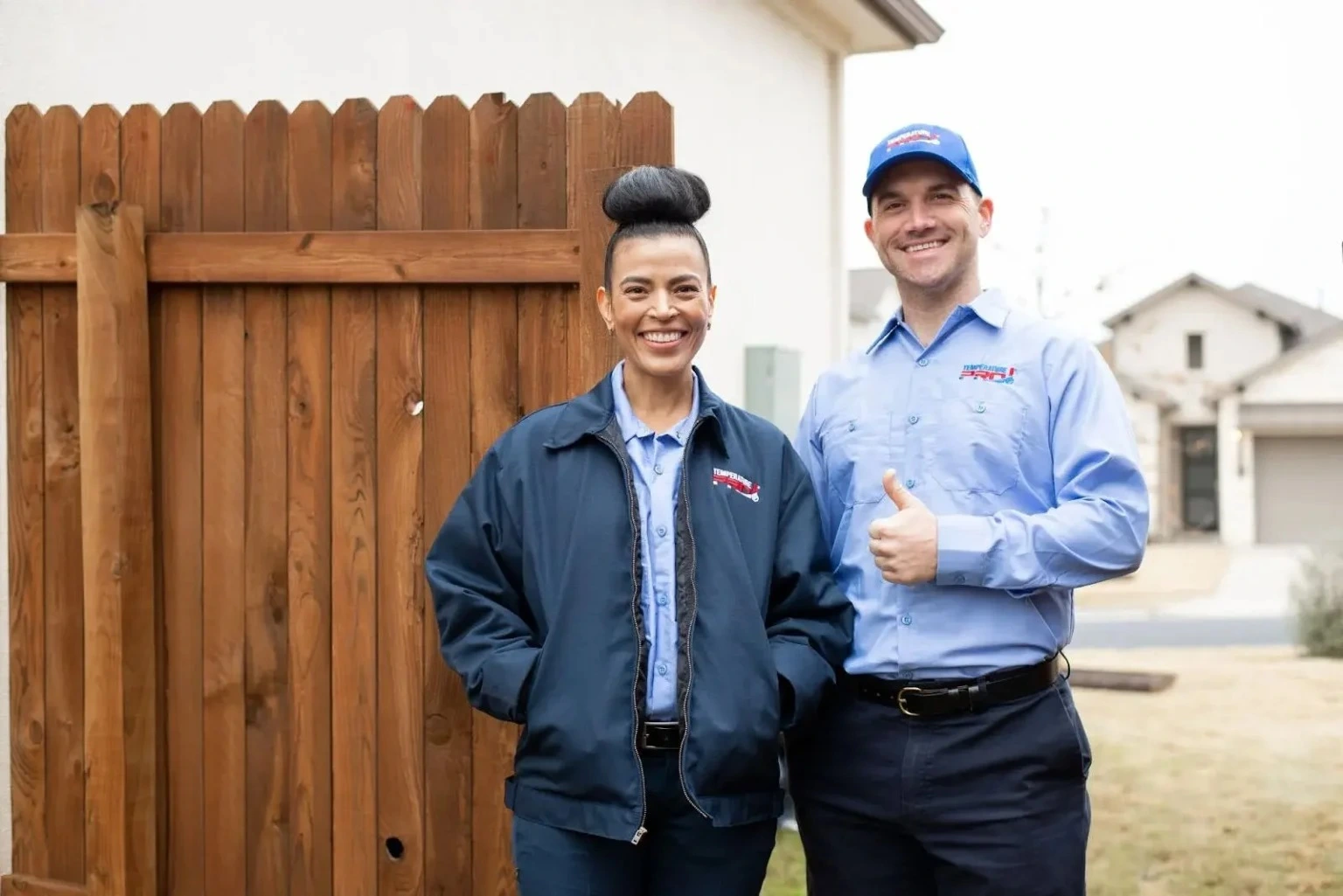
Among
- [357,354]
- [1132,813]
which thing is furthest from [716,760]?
[1132,813]

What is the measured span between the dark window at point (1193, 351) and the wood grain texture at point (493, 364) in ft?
93.1

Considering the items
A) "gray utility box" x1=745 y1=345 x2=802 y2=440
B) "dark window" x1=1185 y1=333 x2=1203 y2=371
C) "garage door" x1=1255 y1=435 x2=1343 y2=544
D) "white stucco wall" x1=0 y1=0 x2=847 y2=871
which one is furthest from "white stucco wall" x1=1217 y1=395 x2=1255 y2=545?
"gray utility box" x1=745 y1=345 x2=802 y2=440

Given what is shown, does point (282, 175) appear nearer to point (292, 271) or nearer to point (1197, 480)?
point (292, 271)

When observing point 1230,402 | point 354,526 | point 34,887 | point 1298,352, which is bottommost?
point 34,887

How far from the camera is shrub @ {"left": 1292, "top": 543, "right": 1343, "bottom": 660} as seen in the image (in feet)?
42.7

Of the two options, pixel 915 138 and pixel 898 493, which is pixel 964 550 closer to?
pixel 898 493

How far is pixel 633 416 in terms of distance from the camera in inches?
99.5

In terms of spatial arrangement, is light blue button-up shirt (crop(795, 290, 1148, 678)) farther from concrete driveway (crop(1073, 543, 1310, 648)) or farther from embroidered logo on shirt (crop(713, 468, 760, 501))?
concrete driveway (crop(1073, 543, 1310, 648))

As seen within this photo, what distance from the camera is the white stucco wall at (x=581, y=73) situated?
3.79 metres

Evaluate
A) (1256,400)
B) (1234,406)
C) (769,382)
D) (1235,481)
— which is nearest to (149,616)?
(769,382)

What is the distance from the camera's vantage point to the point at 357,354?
3160 mm

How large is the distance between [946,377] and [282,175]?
66.9 inches

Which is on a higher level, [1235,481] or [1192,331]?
[1192,331]

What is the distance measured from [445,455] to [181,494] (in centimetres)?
72
